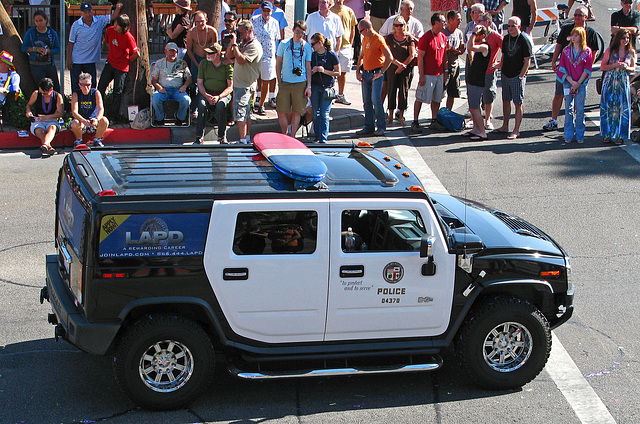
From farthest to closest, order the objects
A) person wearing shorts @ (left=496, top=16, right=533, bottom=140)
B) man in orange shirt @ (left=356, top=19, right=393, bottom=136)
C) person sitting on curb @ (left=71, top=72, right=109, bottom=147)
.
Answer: man in orange shirt @ (left=356, top=19, right=393, bottom=136)
person wearing shorts @ (left=496, top=16, right=533, bottom=140)
person sitting on curb @ (left=71, top=72, right=109, bottom=147)

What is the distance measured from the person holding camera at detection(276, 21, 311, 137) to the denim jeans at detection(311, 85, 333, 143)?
15cm

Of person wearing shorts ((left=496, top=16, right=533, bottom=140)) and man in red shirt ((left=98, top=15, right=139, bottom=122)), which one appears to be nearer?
person wearing shorts ((left=496, top=16, right=533, bottom=140))

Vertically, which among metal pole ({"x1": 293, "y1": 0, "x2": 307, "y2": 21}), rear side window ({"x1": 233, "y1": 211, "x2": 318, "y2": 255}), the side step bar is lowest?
the side step bar

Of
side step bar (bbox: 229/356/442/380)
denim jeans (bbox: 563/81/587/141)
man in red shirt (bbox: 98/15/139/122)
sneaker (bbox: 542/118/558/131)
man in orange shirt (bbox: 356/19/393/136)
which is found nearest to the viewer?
side step bar (bbox: 229/356/442/380)

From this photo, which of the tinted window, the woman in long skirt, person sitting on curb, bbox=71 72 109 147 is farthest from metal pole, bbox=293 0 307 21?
the tinted window

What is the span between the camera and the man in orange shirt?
14.0 m

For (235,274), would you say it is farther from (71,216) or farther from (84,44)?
(84,44)

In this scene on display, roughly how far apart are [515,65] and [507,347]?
28.4 feet

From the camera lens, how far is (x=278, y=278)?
5.91 metres

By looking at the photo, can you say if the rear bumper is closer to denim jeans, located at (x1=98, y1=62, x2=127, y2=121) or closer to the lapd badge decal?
the lapd badge decal

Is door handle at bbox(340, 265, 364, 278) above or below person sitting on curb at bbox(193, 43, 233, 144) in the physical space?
below

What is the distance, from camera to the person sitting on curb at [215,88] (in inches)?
531

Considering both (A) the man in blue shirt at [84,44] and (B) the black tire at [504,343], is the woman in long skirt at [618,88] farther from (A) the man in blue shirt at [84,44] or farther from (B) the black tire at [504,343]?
(A) the man in blue shirt at [84,44]

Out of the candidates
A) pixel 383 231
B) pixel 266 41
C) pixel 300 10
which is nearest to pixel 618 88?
pixel 300 10
